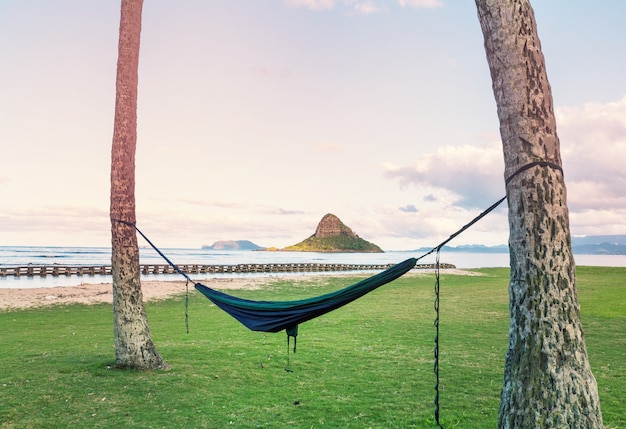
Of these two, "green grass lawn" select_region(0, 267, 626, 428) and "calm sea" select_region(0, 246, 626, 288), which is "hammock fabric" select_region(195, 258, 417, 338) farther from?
"calm sea" select_region(0, 246, 626, 288)

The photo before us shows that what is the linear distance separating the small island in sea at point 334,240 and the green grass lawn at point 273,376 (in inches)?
5354

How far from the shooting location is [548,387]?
111 inches

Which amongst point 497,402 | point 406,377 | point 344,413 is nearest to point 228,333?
point 406,377

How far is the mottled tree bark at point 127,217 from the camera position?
5566mm

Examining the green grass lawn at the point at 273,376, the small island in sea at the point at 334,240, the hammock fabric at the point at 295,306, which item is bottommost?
the green grass lawn at the point at 273,376

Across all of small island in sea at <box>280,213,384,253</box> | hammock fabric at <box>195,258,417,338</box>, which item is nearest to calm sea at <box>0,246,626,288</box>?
hammock fabric at <box>195,258,417,338</box>

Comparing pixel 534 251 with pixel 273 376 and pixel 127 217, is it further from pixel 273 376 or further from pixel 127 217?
pixel 127 217

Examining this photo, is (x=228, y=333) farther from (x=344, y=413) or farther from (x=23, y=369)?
(x=344, y=413)

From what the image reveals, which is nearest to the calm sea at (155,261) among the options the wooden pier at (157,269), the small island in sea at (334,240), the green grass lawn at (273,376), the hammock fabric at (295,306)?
the wooden pier at (157,269)

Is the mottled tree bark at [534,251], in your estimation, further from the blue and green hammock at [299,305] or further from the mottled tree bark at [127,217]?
the mottled tree bark at [127,217]

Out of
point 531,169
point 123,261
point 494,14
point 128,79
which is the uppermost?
point 128,79

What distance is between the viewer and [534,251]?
296cm

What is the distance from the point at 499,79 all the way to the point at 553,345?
→ 1.81m

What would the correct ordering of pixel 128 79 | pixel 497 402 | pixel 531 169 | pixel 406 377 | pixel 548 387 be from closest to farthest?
pixel 548 387, pixel 531 169, pixel 497 402, pixel 406 377, pixel 128 79
